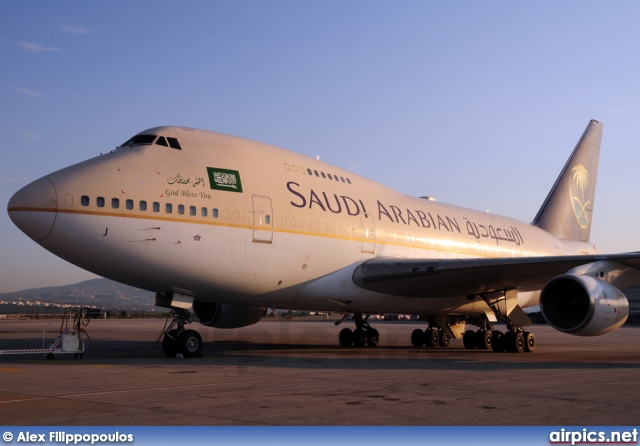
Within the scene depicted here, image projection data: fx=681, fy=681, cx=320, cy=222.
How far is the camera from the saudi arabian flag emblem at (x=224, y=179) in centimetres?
1491

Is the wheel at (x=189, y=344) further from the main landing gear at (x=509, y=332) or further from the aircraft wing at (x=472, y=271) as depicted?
the main landing gear at (x=509, y=332)

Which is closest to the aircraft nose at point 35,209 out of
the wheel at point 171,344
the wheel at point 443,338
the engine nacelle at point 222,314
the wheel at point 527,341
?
the wheel at point 171,344

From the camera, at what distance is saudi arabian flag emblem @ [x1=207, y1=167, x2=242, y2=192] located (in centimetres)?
1491

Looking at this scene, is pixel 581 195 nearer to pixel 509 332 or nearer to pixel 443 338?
pixel 443 338

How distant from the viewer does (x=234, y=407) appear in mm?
7852

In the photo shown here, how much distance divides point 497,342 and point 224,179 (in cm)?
1047

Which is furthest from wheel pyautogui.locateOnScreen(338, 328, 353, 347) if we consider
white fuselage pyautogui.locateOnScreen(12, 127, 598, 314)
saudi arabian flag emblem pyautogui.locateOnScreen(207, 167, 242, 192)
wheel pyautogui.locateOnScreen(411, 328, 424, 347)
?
saudi arabian flag emblem pyautogui.locateOnScreen(207, 167, 242, 192)

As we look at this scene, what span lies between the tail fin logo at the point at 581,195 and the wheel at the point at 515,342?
1021cm

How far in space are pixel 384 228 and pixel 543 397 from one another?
10.2 m

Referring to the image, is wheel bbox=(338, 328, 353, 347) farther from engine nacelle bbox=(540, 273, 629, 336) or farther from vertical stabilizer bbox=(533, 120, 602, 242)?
vertical stabilizer bbox=(533, 120, 602, 242)

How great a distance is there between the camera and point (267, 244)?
1541 cm

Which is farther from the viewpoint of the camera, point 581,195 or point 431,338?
point 581,195

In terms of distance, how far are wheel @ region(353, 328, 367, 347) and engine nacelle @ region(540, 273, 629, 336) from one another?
846cm

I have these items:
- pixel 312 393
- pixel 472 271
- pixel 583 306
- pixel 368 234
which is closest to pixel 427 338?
pixel 472 271
